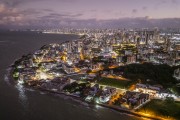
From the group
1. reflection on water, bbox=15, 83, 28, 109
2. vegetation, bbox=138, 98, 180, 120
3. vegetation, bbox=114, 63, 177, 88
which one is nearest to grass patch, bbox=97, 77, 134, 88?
vegetation, bbox=114, 63, 177, 88

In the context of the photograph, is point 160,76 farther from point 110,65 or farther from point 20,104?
point 20,104

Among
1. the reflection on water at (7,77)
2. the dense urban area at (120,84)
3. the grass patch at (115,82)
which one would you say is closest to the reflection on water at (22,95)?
the dense urban area at (120,84)

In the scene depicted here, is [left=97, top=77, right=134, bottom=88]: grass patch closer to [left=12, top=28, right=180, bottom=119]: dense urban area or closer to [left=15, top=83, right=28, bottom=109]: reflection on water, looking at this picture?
[left=12, top=28, right=180, bottom=119]: dense urban area

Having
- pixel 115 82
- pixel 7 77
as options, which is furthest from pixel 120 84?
pixel 7 77

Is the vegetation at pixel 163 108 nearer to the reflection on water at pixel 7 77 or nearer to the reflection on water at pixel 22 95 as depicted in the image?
the reflection on water at pixel 22 95

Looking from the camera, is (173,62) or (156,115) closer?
(156,115)

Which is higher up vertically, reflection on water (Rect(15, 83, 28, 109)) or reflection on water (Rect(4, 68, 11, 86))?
reflection on water (Rect(4, 68, 11, 86))

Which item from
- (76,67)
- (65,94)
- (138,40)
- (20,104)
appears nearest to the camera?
(20,104)

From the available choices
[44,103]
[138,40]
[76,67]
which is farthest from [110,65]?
[138,40]
